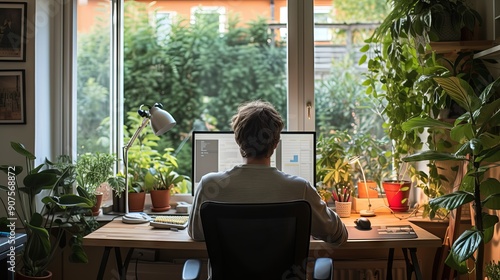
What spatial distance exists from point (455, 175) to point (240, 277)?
1484 mm

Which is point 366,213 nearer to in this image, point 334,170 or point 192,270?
point 334,170

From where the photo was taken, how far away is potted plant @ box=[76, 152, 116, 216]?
2992 millimetres

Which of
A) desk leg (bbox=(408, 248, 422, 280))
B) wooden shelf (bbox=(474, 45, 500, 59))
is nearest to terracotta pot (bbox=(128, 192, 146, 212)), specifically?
desk leg (bbox=(408, 248, 422, 280))

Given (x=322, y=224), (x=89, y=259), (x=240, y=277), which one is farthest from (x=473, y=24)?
(x=89, y=259)

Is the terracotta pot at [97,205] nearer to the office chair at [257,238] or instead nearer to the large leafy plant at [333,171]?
the large leafy plant at [333,171]

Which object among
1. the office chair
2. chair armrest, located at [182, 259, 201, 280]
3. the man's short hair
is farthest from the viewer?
the man's short hair

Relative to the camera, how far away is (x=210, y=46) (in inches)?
135

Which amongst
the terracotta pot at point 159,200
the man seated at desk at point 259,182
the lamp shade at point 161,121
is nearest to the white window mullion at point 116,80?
the terracotta pot at point 159,200

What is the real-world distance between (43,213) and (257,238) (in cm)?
157

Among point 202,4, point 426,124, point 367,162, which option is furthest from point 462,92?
point 202,4

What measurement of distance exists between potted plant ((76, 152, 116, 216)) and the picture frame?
62 cm

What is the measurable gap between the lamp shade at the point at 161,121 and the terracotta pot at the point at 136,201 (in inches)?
15.4

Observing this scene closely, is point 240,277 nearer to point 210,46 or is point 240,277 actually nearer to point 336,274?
point 336,274

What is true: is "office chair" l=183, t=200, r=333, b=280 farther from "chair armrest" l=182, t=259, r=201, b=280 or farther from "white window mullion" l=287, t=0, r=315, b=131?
"white window mullion" l=287, t=0, r=315, b=131
